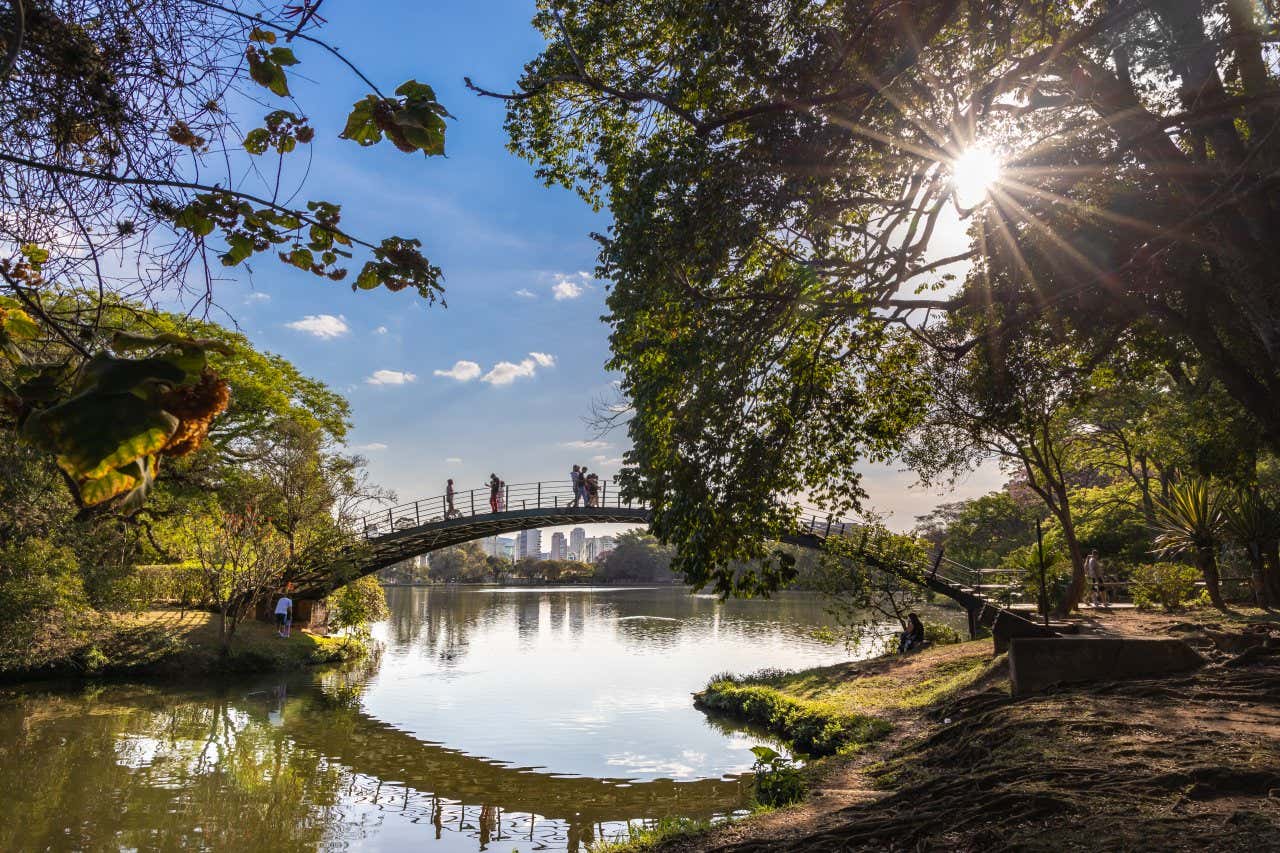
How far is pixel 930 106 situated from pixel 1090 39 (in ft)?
5.72

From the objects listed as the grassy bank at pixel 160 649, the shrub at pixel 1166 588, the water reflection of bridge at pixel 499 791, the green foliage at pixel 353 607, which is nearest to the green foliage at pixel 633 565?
the green foliage at pixel 353 607

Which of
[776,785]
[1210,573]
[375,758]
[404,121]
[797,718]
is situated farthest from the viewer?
[1210,573]

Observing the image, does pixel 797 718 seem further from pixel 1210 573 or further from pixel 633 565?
pixel 633 565

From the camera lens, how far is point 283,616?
25.4 meters

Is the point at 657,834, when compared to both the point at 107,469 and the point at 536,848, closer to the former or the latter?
the point at 536,848

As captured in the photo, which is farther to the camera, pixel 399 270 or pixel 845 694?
pixel 845 694

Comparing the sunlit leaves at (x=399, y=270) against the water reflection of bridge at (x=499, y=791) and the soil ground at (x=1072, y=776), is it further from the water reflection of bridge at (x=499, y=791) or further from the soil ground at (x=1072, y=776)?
the water reflection of bridge at (x=499, y=791)

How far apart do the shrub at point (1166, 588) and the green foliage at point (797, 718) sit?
10.5 m

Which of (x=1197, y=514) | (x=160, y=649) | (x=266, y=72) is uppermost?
(x=266, y=72)

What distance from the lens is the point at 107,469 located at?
0.89 m

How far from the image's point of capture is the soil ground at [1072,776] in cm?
447

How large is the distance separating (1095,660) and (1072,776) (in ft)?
13.7

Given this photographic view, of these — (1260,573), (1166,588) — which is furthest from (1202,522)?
(1166,588)

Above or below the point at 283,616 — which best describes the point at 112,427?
above
